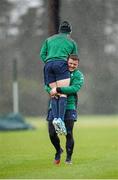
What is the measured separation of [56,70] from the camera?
1248cm

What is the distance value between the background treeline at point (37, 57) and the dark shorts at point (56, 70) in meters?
34.3

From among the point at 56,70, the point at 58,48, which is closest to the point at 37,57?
the point at 58,48

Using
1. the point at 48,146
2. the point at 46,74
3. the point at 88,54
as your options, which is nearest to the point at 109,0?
the point at 88,54

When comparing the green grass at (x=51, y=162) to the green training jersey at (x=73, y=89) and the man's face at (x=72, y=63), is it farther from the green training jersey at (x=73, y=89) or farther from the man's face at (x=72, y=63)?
the man's face at (x=72, y=63)

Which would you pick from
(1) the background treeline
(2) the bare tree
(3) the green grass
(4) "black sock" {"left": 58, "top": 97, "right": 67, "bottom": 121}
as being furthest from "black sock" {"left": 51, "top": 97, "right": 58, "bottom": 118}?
(1) the background treeline

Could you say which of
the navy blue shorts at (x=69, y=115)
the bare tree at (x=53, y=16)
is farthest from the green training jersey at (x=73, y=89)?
the bare tree at (x=53, y=16)

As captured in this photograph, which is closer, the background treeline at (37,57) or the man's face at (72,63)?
Answer: the man's face at (72,63)

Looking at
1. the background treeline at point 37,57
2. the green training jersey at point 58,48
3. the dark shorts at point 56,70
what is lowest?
the background treeline at point 37,57

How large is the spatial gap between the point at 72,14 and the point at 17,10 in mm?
5732

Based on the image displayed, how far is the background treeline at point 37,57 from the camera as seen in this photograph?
4825 centimetres

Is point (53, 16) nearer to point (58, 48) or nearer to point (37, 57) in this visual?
point (58, 48)

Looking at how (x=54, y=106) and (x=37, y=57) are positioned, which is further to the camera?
(x=37, y=57)

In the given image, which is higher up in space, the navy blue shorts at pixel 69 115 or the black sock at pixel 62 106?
the black sock at pixel 62 106

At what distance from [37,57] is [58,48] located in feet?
118
